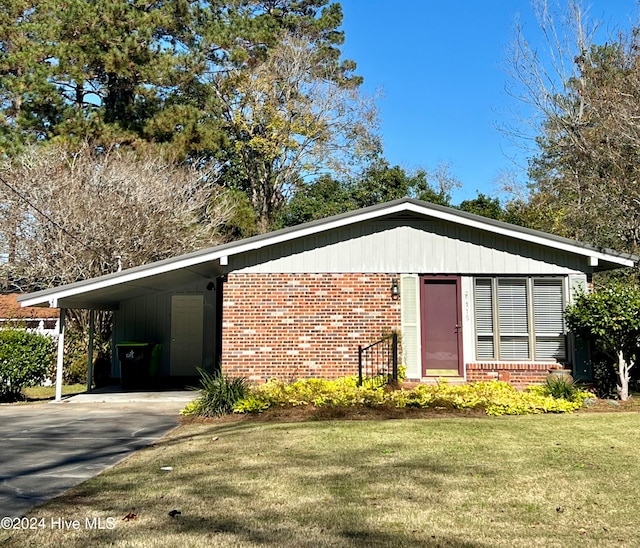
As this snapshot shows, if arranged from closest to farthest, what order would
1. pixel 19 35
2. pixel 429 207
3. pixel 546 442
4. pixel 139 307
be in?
pixel 546 442 < pixel 429 207 < pixel 139 307 < pixel 19 35

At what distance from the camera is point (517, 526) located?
4137 millimetres

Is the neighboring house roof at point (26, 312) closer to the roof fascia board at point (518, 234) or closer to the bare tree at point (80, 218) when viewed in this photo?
the bare tree at point (80, 218)

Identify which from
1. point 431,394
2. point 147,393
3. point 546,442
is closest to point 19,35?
point 147,393

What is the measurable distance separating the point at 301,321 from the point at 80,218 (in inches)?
383

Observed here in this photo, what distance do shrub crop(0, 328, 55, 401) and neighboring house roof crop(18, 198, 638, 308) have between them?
1.51 metres

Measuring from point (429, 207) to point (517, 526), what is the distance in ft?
25.6

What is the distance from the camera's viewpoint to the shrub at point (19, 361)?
1185 cm

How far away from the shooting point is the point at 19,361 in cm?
1194

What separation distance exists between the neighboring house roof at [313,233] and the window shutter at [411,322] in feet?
4.72

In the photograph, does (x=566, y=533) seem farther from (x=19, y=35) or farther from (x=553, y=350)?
(x=19, y=35)

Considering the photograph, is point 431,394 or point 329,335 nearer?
point 431,394

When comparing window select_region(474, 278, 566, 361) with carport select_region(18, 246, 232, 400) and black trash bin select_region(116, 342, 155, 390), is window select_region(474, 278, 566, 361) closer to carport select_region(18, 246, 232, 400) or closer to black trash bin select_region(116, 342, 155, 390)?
carport select_region(18, 246, 232, 400)

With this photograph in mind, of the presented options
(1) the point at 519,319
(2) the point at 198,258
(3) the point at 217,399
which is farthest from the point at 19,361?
(1) the point at 519,319

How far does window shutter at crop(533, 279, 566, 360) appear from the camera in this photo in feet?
37.4
